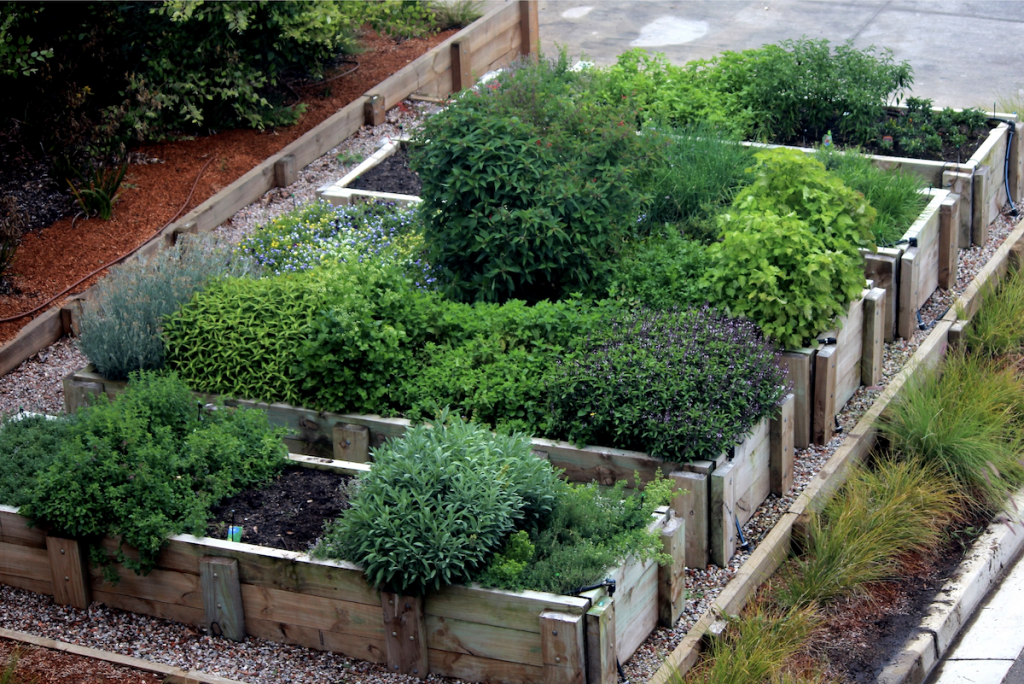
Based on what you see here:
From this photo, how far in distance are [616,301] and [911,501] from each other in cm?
174

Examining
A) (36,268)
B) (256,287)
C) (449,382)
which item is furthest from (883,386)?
(36,268)

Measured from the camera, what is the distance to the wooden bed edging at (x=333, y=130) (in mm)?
7086

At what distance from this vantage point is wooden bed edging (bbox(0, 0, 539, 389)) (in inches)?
279

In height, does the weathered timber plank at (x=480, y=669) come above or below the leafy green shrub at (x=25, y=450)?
below

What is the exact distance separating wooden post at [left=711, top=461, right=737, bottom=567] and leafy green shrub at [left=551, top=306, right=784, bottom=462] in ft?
0.35

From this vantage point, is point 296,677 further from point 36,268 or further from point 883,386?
point 36,268

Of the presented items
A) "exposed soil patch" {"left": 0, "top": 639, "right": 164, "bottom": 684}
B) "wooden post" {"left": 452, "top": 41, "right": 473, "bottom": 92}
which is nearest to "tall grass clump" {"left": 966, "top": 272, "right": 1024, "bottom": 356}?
"exposed soil patch" {"left": 0, "top": 639, "right": 164, "bottom": 684}

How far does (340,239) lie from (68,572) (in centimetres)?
313

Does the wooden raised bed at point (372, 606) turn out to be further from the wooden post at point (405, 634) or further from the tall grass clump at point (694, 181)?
the tall grass clump at point (694, 181)

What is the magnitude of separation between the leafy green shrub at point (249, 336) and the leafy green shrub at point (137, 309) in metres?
0.08

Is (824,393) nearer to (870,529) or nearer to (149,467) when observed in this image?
(870,529)

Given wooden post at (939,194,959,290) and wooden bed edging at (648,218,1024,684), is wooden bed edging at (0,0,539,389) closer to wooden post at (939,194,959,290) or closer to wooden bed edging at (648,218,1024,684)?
wooden bed edging at (648,218,1024,684)

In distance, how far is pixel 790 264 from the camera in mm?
5770

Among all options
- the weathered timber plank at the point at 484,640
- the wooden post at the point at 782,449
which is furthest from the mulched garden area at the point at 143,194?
the wooden post at the point at 782,449
